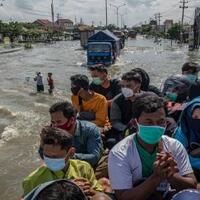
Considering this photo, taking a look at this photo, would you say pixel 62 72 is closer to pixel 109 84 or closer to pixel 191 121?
pixel 109 84

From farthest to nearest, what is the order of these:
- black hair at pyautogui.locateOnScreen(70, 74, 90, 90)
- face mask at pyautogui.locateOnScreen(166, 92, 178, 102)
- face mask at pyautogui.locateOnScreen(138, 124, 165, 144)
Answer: face mask at pyautogui.locateOnScreen(166, 92, 178, 102)
black hair at pyautogui.locateOnScreen(70, 74, 90, 90)
face mask at pyautogui.locateOnScreen(138, 124, 165, 144)

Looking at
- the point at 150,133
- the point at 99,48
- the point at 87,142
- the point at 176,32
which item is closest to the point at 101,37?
the point at 99,48

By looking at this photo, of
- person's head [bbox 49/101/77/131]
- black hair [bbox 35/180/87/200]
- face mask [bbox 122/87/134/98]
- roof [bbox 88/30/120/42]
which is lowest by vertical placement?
roof [bbox 88/30/120/42]

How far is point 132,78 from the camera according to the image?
5.39 metres

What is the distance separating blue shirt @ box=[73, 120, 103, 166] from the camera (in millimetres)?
4509

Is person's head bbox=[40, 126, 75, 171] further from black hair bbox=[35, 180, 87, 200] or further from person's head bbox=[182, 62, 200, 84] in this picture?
person's head bbox=[182, 62, 200, 84]

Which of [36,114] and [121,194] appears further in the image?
[36,114]

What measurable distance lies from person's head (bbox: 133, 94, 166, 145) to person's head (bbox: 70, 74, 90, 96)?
2191 millimetres

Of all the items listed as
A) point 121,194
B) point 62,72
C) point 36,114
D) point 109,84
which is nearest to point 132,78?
point 109,84

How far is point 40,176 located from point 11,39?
69027 mm

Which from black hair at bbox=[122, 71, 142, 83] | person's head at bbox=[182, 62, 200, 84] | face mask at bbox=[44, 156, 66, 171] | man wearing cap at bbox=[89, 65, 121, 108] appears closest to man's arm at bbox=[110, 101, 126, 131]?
black hair at bbox=[122, 71, 142, 83]

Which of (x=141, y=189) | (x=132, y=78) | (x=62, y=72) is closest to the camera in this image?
(x=141, y=189)

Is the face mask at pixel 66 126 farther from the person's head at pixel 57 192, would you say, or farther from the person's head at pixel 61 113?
the person's head at pixel 57 192

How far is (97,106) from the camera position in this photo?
591 centimetres
